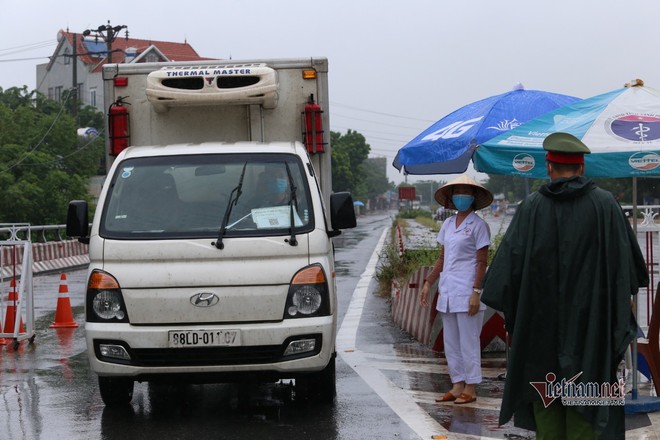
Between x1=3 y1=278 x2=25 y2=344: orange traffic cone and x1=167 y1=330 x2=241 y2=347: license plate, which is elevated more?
x1=167 y1=330 x2=241 y2=347: license plate

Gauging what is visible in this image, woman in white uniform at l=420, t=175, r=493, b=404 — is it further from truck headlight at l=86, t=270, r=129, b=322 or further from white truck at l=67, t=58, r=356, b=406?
truck headlight at l=86, t=270, r=129, b=322

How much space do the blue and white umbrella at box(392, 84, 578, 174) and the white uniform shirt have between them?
151cm

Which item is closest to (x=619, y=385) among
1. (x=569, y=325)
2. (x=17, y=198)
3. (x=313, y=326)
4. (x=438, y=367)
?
(x=569, y=325)

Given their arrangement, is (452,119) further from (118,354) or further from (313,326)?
(118,354)

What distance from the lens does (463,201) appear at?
8.08 metres

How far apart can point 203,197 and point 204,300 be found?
40.0 inches

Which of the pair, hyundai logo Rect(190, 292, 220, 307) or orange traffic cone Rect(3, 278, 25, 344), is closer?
hyundai logo Rect(190, 292, 220, 307)

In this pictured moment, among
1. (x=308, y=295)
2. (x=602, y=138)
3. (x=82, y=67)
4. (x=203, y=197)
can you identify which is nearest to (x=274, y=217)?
(x=203, y=197)

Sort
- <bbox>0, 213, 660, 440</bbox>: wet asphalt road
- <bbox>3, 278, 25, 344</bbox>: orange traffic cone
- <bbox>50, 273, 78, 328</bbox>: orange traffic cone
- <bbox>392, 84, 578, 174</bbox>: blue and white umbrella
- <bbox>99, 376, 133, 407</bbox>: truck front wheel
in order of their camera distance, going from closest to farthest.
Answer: <bbox>0, 213, 660, 440</bbox>: wet asphalt road
<bbox>99, 376, 133, 407</bbox>: truck front wheel
<bbox>392, 84, 578, 174</bbox>: blue and white umbrella
<bbox>3, 278, 25, 344</bbox>: orange traffic cone
<bbox>50, 273, 78, 328</bbox>: orange traffic cone

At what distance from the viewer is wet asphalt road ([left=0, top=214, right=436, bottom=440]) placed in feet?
23.2

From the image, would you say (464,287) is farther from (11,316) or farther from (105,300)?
(11,316)

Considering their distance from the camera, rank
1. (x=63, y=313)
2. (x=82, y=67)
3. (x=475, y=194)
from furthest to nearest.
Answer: (x=82, y=67) < (x=63, y=313) < (x=475, y=194)

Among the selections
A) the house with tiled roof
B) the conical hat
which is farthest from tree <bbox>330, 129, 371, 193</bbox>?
the conical hat

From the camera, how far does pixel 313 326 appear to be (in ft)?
23.8
